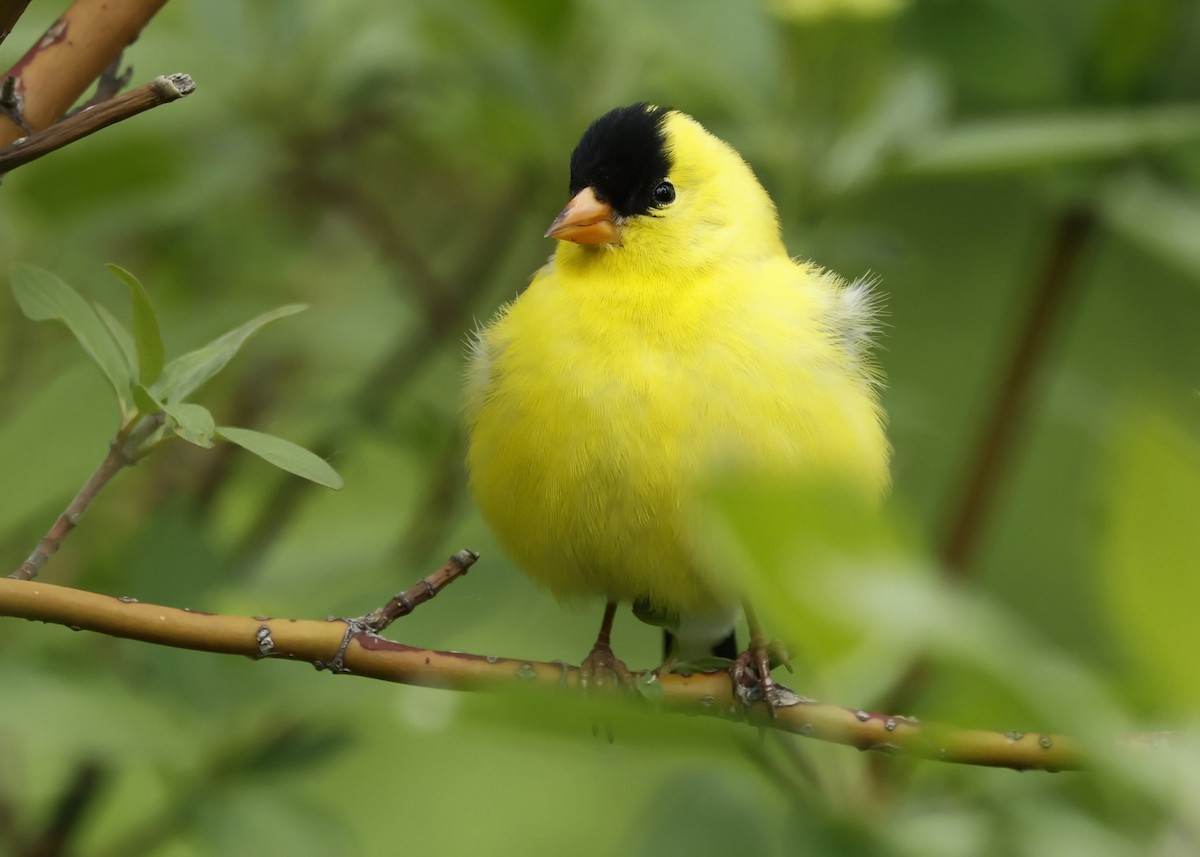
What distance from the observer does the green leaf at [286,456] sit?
119cm

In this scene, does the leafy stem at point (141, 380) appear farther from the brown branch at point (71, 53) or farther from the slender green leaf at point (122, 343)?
the brown branch at point (71, 53)

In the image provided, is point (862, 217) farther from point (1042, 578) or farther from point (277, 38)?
point (277, 38)

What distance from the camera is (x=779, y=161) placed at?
238 cm

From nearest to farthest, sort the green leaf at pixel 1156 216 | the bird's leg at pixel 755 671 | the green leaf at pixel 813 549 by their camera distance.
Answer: the green leaf at pixel 813 549 < the bird's leg at pixel 755 671 < the green leaf at pixel 1156 216

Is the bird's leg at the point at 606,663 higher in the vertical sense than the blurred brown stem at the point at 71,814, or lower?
higher

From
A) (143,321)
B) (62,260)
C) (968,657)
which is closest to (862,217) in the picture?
(62,260)

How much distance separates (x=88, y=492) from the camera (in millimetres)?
1315

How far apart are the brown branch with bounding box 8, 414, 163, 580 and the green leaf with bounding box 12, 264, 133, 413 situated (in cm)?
4

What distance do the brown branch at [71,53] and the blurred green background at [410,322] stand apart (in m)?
0.60

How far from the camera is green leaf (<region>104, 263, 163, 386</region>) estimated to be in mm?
1244

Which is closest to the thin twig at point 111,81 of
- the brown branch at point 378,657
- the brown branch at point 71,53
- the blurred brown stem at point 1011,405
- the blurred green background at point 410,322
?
the brown branch at point 71,53

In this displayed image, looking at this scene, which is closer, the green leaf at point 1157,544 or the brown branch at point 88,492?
the green leaf at point 1157,544

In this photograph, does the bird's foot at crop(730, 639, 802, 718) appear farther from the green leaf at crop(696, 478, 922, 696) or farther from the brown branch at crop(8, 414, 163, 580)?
the green leaf at crop(696, 478, 922, 696)

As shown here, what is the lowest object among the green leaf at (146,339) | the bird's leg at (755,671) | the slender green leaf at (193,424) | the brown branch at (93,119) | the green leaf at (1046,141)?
the bird's leg at (755,671)
